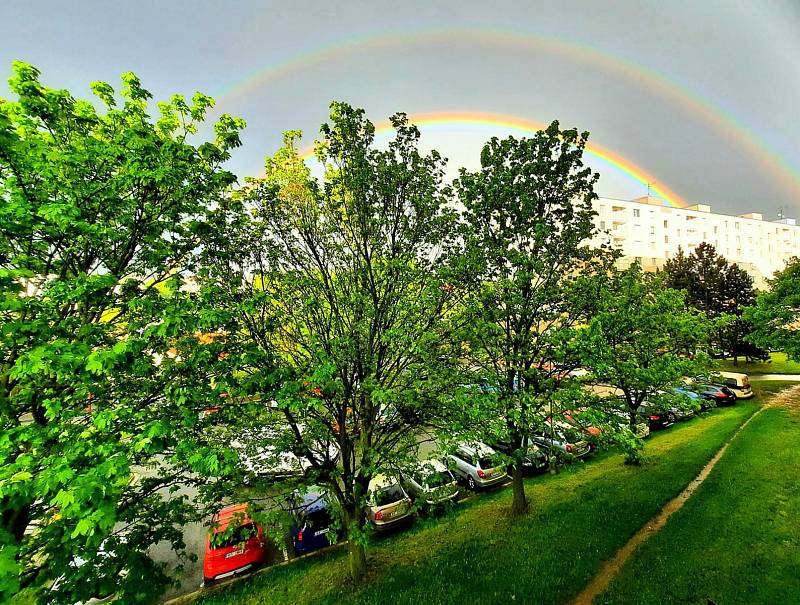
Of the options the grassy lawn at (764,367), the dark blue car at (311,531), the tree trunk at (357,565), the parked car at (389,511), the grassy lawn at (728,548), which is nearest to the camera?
the grassy lawn at (728,548)

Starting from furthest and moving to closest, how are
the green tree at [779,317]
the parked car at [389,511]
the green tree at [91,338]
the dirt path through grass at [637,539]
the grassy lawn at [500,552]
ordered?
the green tree at [779,317], the parked car at [389,511], the grassy lawn at [500,552], the dirt path through grass at [637,539], the green tree at [91,338]

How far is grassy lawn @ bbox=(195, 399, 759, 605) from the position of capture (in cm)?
816

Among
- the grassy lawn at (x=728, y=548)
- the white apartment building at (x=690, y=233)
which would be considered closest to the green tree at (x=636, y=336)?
the grassy lawn at (x=728, y=548)

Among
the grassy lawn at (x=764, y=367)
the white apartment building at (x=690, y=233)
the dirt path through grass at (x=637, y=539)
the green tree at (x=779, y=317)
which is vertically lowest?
the grassy lawn at (x=764, y=367)

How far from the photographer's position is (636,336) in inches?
444

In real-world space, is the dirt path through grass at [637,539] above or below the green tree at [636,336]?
below

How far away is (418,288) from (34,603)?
8.80 metres

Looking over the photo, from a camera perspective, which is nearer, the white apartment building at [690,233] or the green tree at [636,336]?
the green tree at [636,336]

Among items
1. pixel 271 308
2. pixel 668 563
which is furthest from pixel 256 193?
pixel 668 563

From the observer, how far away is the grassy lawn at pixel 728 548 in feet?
24.3

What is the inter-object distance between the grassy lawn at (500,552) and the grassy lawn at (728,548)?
32.4 inches

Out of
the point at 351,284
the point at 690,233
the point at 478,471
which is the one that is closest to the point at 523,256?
the point at 351,284

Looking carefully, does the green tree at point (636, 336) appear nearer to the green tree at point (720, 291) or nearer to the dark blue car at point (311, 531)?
the dark blue car at point (311, 531)

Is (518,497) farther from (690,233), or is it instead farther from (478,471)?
(690,233)
